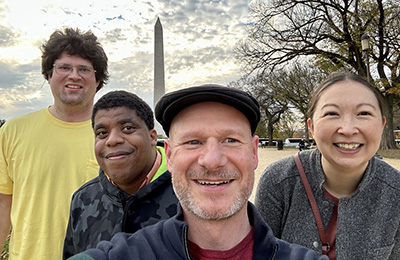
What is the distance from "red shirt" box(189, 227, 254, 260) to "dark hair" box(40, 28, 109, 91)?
2.20 m

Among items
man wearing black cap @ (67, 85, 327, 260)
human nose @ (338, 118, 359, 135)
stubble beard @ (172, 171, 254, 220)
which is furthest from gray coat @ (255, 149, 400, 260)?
stubble beard @ (172, 171, 254, 220)

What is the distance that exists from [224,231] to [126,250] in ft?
1.52

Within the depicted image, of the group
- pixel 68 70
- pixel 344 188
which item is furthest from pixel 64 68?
pixel 344 188

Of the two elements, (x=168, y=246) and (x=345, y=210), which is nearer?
(x=168, y=246)

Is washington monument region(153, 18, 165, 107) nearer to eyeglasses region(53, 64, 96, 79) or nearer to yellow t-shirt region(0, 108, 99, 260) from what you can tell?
eyeglasses region(53, 64, 96, 79)

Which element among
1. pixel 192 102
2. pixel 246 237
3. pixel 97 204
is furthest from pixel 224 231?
pixel 97 204

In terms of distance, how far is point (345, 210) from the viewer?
7.59 feet

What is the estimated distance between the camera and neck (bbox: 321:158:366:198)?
7.82ft

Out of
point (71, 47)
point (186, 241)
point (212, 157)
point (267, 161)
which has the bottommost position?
point (267, 161)

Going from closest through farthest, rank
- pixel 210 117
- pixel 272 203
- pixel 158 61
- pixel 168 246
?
1. pixel 168 246
2. pixel 210 117
3. pixel 272 203
4. pixel 158 61

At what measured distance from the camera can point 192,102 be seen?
67.0 inches

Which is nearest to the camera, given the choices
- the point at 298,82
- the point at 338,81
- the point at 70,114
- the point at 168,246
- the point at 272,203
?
the point at 168,246

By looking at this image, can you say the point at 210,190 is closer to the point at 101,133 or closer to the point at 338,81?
the point at 101,133

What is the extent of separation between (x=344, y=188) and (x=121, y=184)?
159 centimetres
